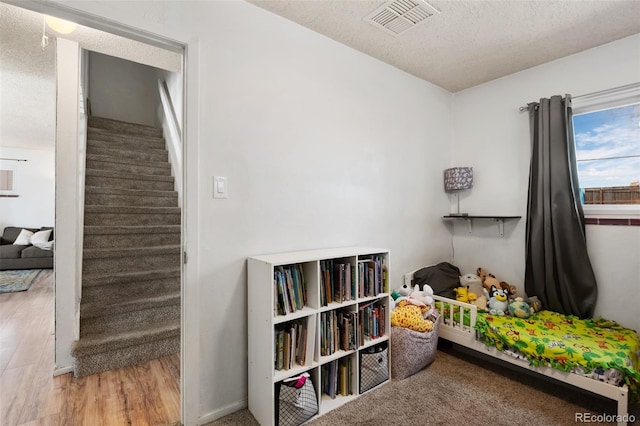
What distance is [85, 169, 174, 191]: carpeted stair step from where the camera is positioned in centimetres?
336

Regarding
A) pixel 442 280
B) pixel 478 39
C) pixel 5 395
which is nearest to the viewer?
pixel 5 395

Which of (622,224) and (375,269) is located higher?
(622,224)

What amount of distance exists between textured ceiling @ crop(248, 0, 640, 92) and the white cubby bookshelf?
59.0 inches

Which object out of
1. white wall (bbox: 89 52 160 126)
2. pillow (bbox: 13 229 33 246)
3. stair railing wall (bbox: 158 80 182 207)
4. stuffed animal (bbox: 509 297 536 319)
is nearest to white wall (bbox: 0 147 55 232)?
pillow (bbox: 13 229 33 246)

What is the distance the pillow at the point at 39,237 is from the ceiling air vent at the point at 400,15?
7136mm

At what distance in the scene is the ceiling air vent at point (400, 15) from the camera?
180cm

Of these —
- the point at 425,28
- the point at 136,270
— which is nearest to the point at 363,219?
the point at 425,28

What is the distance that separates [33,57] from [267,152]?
2496mm

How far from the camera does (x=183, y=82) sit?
1630mm

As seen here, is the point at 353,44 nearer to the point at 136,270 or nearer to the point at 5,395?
the point at 136,270

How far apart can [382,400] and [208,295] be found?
1.20 meters

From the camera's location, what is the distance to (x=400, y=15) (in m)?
1.90

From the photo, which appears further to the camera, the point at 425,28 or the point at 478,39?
the point at 478,39

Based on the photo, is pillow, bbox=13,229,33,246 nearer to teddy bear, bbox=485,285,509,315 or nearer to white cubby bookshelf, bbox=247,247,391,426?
white cubby bookshelf, bbox=247,247,391,426
